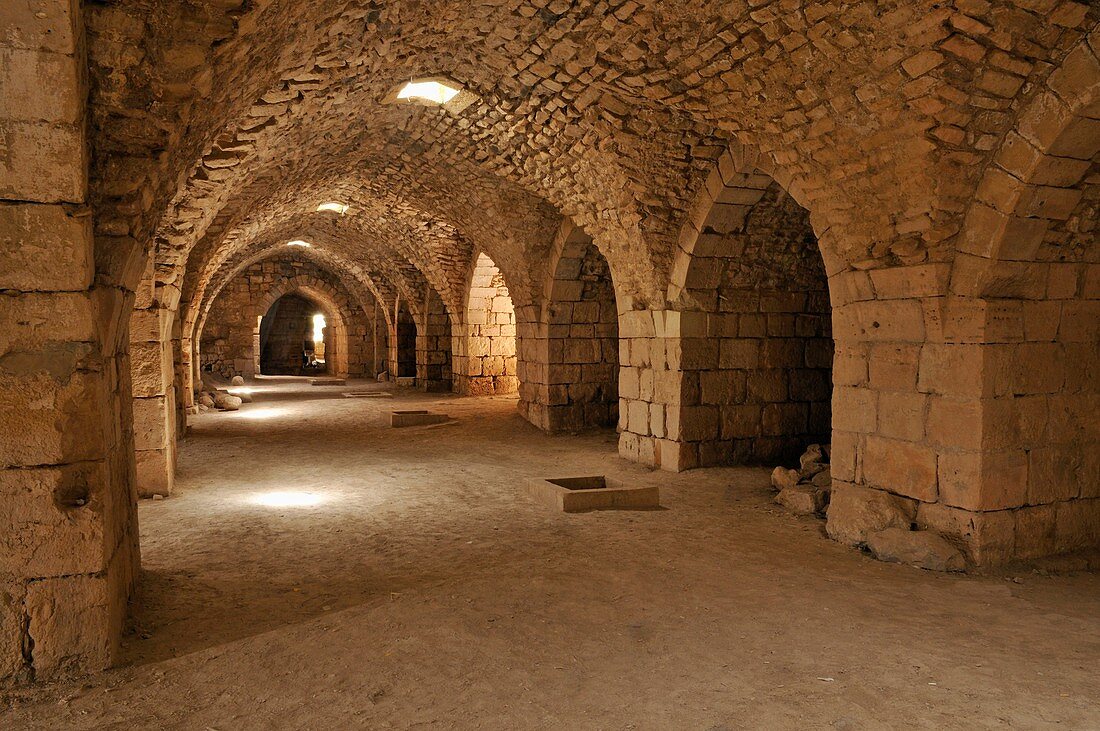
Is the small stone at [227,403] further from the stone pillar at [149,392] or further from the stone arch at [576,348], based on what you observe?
the stone pillar at [149,392]

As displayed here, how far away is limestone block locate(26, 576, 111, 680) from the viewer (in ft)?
9.53

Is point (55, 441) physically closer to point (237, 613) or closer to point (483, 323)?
point (237, 613)

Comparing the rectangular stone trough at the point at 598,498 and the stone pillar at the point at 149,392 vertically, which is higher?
the stone pillar at the point at 149,392

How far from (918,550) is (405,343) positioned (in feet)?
54.8

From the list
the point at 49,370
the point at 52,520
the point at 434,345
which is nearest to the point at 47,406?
the point at 49,370

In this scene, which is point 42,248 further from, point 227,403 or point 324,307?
point 324,307

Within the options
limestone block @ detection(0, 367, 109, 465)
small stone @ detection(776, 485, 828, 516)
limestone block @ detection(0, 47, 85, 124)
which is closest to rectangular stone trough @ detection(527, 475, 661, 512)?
small stone @ detection(776, 485, 828, 516)

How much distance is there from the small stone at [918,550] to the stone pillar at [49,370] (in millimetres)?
4191

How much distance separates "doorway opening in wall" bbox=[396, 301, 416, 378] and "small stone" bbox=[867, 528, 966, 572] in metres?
16.2

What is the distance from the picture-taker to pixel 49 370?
9.42 feet

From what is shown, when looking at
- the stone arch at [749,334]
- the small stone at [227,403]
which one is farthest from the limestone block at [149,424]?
the small stone at [227,403]

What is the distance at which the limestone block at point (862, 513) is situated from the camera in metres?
4.68

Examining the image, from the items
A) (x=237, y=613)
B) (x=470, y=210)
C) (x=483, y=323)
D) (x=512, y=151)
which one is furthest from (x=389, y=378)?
(x=237, y=613)

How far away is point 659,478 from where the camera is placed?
7191 millimetres
